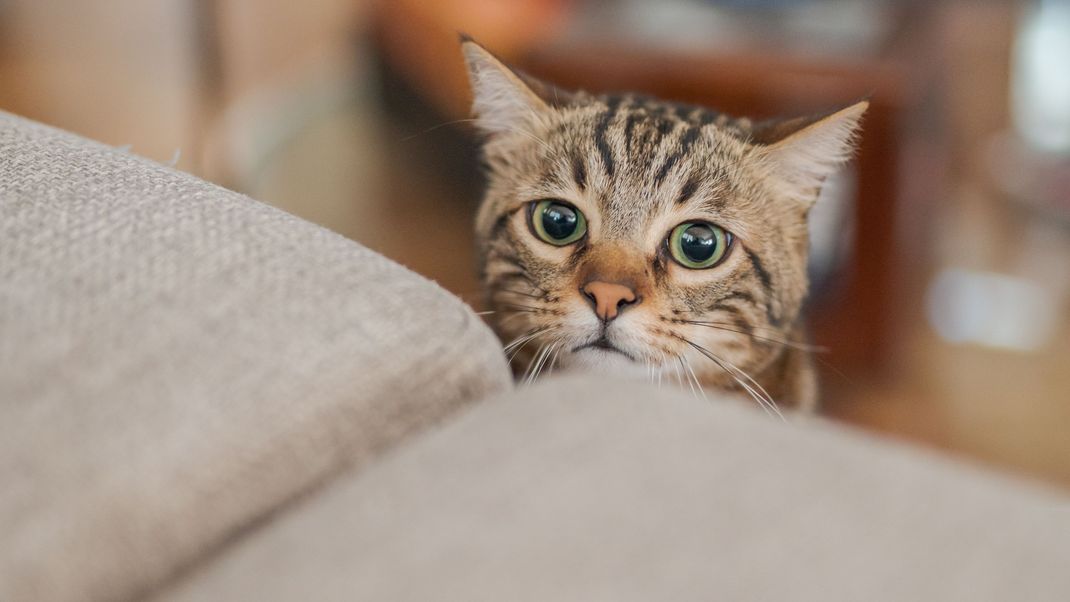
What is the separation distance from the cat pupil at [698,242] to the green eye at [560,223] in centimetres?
11

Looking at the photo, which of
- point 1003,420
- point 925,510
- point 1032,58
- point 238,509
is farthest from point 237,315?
point 1032,58

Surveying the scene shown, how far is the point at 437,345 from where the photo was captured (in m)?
0.58

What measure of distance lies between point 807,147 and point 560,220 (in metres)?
0.28

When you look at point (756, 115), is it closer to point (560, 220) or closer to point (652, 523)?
point (560, 220)

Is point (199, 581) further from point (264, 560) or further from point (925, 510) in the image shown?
point (925, 510)

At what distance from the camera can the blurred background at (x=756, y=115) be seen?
2.26 m

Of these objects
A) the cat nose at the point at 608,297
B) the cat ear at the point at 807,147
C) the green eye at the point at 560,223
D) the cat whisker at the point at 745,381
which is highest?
the cat ear at the point at 807,147

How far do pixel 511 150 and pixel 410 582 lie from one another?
79cm

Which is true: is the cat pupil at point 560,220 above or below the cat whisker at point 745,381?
above

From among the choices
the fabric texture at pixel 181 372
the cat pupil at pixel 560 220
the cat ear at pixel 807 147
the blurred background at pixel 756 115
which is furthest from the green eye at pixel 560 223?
the blurred background at pixel 756 115

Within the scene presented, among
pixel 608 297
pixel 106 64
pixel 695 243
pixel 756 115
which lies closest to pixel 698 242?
pixel 695 243

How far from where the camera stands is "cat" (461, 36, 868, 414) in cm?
102

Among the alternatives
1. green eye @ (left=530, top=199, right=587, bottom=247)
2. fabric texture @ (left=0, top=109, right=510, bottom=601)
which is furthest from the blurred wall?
fabric texture @ (left=0, top=109, right=510, bottom=601)

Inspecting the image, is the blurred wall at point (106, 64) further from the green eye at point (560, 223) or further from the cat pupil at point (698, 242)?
the cat pupil at point (698, 242)
